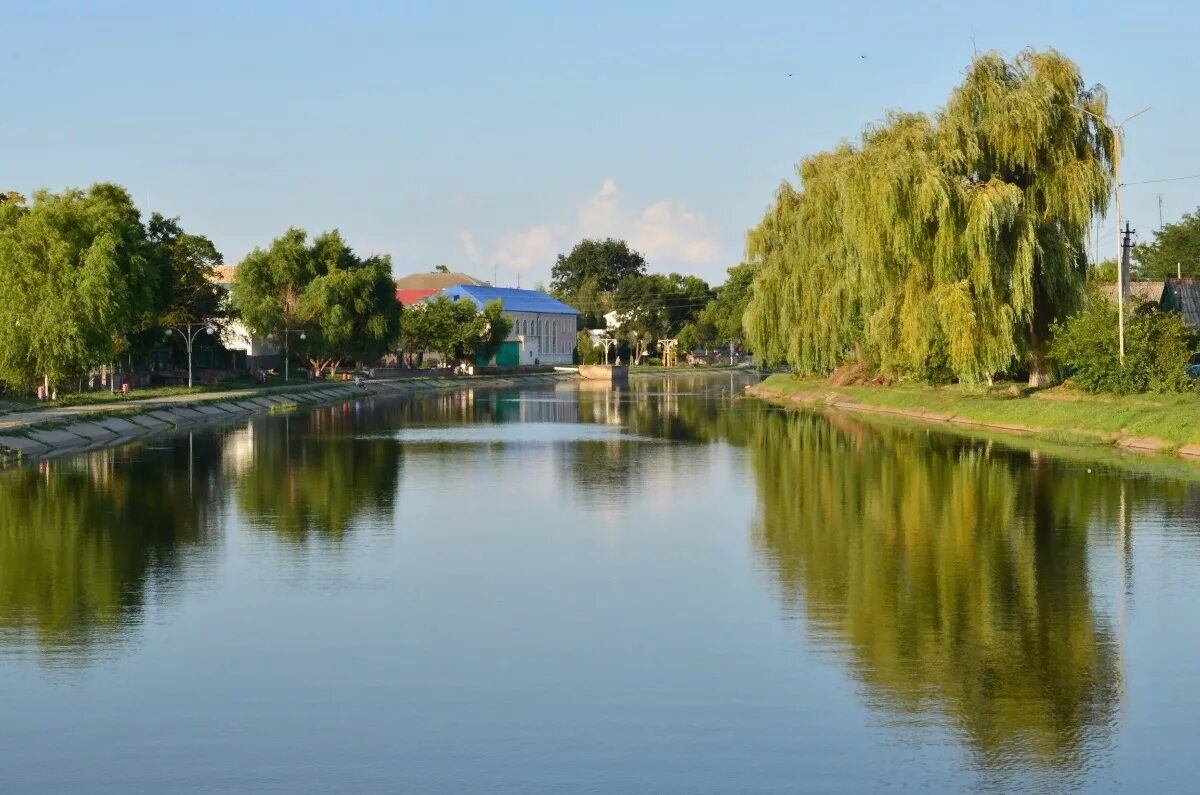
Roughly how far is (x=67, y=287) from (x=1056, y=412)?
118 ft

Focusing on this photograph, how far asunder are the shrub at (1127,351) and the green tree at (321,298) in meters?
54.7

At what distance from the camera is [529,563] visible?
18.0 metres

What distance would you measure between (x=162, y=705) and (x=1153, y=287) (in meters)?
67.2

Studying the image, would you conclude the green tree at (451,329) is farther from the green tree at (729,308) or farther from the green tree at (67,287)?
the green tree at (67,287)

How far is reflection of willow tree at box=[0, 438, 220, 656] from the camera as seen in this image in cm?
1416

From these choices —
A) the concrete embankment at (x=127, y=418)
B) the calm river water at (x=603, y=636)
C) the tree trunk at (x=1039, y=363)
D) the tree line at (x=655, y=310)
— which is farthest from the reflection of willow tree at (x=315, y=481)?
the tree line at (x=655, y=310)

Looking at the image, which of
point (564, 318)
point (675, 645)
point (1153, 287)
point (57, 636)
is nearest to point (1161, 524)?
point (675, 645)

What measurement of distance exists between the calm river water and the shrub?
37.5 feet

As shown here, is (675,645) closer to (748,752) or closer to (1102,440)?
(748,752)

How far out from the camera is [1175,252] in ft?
336

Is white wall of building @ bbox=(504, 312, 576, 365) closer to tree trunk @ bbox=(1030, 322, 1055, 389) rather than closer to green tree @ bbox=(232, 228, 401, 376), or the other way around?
green tree @ bbox=(232, 228, 401, 376)

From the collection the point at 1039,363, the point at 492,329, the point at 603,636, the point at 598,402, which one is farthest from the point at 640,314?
the point at 603,636

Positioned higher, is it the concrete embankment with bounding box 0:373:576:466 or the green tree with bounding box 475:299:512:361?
the green tree with bounding box 475:299:512:361

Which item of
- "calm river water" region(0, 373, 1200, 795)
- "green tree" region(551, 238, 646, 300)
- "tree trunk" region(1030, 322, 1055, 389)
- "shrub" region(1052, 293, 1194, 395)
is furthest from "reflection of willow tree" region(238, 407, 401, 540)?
"green tree" region(551, 238, 646, 300)
